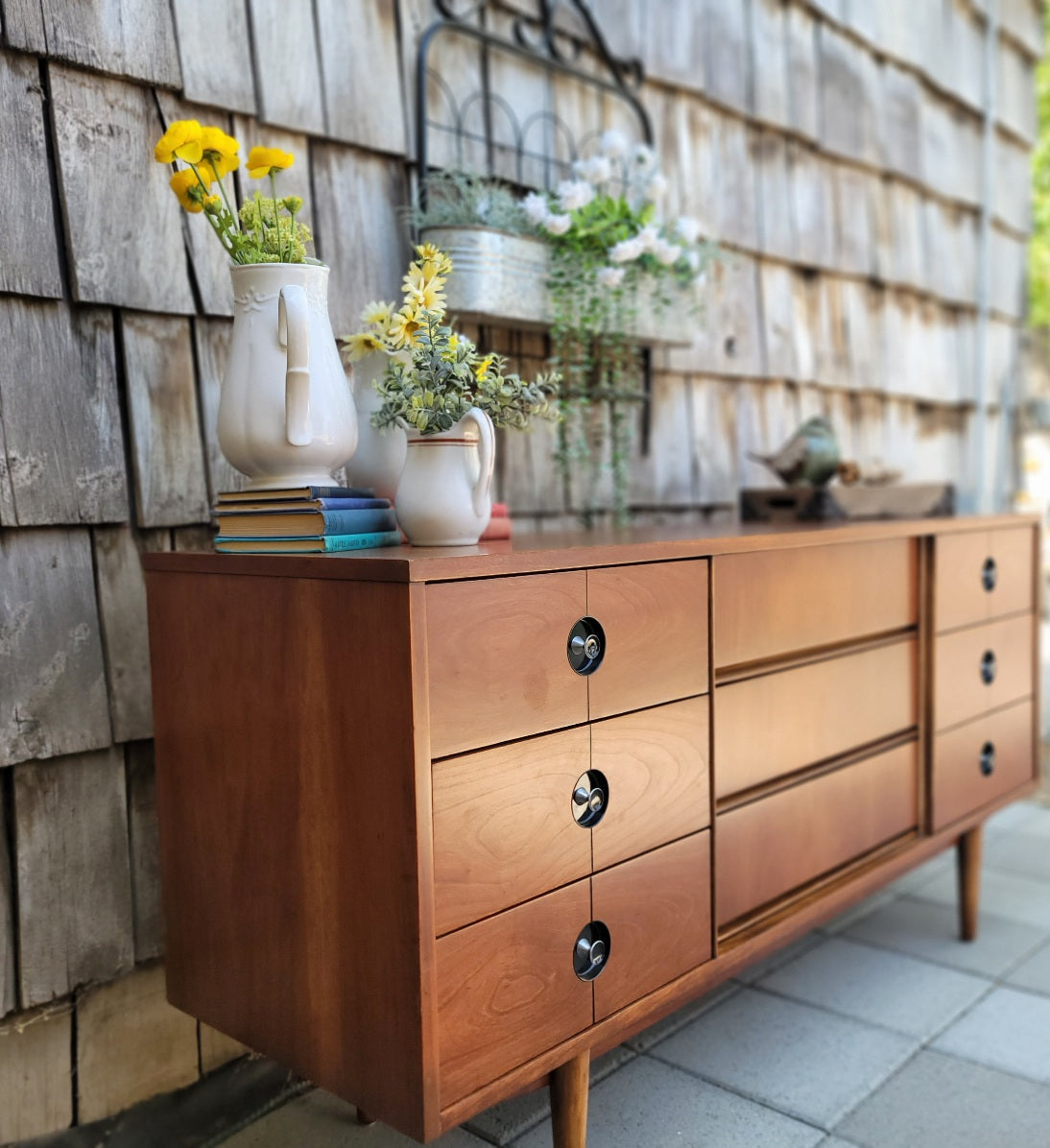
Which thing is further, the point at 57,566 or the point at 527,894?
the point at 57,566

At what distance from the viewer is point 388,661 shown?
103 cm

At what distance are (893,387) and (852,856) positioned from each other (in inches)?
71.0

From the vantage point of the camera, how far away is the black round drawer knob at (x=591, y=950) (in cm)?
122

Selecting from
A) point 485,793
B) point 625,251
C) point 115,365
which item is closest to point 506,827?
point 485,793

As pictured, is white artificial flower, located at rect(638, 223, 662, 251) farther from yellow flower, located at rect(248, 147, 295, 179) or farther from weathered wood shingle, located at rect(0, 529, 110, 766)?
weathered wood shingle, located at rect(0, 529, 110, 766)

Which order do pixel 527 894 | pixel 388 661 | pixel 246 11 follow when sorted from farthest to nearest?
pixel 246 11 < pixel 527 894 < pixel 388 661

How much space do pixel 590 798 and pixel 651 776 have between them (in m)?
0.12

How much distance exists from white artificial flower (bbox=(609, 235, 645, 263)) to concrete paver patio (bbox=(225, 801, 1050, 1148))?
1.29 meters

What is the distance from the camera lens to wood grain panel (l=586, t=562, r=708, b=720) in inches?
48.8

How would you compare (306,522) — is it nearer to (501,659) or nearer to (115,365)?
(501,659)

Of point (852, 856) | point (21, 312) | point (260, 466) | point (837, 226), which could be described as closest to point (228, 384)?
point (260, 466)

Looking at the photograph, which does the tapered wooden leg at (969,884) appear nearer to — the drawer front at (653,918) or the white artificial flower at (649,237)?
the drawer front at (653,918)

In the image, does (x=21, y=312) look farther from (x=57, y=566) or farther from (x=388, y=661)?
(x=388, y=661)

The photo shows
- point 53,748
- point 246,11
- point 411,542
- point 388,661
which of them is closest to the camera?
point 388,661
